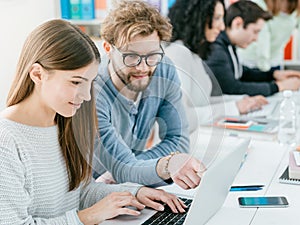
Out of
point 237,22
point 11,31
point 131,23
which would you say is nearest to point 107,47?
point 131,23

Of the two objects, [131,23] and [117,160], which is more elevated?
[131,23]

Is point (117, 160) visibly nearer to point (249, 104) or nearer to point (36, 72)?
point (36, 72)

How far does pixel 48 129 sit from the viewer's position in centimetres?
132

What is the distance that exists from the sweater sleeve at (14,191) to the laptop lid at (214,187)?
329mm

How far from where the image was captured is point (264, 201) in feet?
4.64

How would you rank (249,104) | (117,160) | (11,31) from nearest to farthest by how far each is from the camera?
(117,160) < (249,104) < (11,31)

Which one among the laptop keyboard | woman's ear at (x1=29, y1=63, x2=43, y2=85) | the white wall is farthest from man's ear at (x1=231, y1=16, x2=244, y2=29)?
woman's ear at (x1=29, y1=63, x2=43, y2=85)

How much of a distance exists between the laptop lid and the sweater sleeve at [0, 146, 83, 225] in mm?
329

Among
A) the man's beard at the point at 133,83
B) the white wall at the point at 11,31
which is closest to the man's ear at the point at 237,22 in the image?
the white wall at the point at 11,31

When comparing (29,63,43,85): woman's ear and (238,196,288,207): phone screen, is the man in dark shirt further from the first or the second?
(29,63,43,85): woman's ear

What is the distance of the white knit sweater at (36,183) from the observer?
112 centimetres

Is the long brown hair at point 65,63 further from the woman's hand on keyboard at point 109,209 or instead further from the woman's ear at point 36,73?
the woman's hand on keyboard at point 109,209

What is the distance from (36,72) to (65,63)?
0.07 meters

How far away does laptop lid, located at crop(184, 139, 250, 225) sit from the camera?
1162 millimetres
